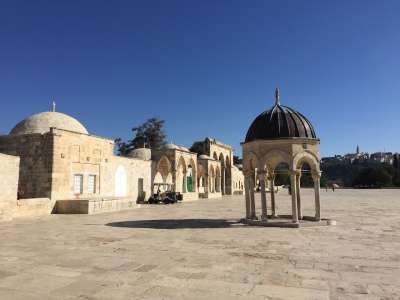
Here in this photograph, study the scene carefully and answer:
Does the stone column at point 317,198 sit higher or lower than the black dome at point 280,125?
lower

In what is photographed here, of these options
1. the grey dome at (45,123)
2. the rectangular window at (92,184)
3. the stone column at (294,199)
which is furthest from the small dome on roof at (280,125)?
Answer: the grey dome at (45,123)

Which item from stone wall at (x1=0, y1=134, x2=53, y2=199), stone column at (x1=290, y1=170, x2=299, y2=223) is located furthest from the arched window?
stone column at (x1=290, y1=170, x2=299, y2=223)

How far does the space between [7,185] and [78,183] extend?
18.5 ft

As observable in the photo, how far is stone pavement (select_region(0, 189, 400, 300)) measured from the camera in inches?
174

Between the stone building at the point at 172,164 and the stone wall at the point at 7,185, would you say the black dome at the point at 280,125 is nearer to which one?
the stone wall at the point at 7,185

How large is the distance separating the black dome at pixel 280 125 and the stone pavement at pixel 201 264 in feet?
11.0

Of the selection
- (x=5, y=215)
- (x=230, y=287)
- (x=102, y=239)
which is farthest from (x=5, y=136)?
(x=230, y=287)

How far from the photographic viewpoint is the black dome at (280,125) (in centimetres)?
1134

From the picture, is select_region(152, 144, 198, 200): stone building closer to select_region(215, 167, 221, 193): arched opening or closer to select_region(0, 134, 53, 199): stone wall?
select_region(215, 167, 221, 193): arched opening

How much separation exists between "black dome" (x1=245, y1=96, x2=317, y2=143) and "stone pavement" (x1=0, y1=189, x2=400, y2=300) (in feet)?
11.0

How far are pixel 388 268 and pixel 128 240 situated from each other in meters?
5.81

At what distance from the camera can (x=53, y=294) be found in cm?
431

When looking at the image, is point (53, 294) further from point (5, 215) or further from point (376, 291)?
point (5, 215)

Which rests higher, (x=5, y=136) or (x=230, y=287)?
(x=5, y=136)
